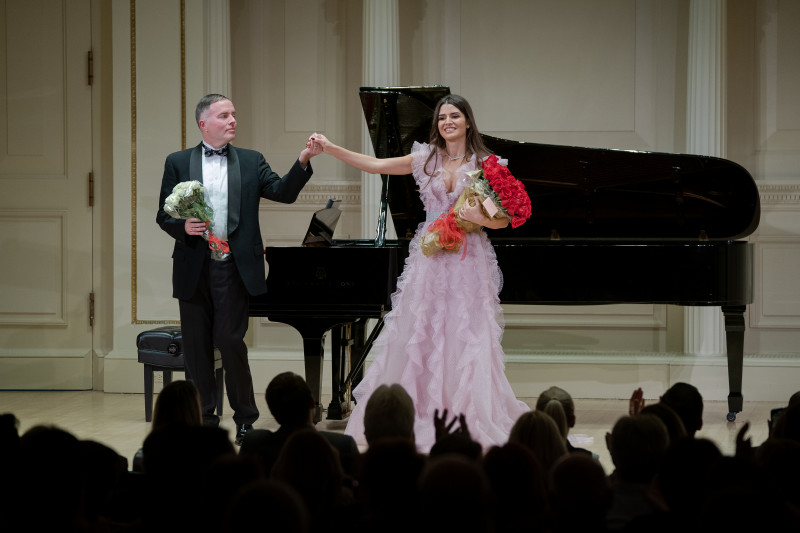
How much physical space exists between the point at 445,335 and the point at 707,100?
11.2 feet

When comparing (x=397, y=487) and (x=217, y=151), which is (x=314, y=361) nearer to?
(x=217, y=151)

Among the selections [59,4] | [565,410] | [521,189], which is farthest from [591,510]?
[59,4]

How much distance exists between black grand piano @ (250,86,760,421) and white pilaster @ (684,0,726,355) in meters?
1.08

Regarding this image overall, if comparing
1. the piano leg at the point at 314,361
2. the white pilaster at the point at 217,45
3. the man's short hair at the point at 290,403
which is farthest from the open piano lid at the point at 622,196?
the man's short hair at the point at 290,403

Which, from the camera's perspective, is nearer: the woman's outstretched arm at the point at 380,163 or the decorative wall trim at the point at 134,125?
the woman's outstretched arm at the point at 380,163

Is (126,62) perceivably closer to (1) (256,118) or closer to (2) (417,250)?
(1) (256,118)

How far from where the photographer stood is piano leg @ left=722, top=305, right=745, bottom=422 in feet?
19.9

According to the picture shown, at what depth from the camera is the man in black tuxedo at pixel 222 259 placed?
16.3 ft

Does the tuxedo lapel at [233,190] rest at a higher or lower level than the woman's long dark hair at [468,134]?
lower

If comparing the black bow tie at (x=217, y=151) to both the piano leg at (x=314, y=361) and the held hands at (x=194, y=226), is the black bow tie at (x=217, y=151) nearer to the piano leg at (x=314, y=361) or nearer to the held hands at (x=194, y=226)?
the held hands at (x=194, y=226)

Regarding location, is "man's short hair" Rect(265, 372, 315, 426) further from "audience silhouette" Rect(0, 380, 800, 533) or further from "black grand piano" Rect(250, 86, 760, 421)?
"black grand piano" Rect(250, 86, 760, 421)

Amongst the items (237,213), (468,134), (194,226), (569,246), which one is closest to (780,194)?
(569,246)

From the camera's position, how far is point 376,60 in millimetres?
7297

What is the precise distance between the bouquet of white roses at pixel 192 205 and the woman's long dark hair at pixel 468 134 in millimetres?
1136
